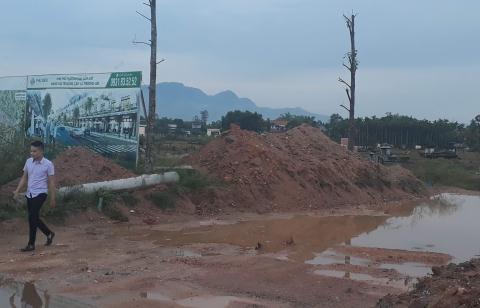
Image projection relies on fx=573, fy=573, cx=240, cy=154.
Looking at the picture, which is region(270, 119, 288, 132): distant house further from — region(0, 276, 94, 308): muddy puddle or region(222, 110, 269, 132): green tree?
region(0, 276, 94, 308): muddy puddle

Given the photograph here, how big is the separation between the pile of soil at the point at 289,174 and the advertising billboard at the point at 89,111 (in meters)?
2.79

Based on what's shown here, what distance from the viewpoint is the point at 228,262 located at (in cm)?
872

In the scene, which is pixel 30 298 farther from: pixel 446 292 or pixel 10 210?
pixel 10 210

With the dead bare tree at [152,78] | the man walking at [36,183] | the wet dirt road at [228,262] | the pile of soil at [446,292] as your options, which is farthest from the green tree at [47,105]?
the pile of soil at [446,292]

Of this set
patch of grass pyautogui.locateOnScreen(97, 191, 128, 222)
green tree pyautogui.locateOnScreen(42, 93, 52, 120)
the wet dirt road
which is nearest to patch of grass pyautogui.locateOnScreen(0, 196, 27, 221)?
the wet dirt road

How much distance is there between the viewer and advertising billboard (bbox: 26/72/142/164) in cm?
1716

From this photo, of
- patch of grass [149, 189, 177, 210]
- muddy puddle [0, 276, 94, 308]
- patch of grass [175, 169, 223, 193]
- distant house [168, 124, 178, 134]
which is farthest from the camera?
distant house [168, 124, 178, 134]

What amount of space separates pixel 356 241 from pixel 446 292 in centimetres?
A: 647

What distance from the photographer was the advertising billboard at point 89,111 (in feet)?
56.3

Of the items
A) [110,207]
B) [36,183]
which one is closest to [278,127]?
[110,207]

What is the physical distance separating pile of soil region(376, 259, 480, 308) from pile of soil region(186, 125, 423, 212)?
9.12 meters

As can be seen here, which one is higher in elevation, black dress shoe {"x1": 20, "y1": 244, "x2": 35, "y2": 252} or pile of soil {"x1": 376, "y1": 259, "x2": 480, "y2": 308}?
pile of soil {"x1": 376, "y1": 259, "x2": 480, "y2": 308}

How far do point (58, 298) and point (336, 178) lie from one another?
1523cm

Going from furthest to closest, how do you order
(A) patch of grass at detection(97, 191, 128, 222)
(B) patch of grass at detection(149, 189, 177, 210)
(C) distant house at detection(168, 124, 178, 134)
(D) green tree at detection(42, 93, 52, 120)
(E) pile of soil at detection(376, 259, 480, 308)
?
1. (C) distant house at detection(168, 124, 178, 134)
2. (D) green tree at detection(42, 93, 52, 120)
3. (B) patch of grass at detection(149, 189, 177, 210)
4. (A) patch of grass at detection(97, 191, 128, 222)
5. (E) pile of soil at detection(376, 259, 480, 308)
